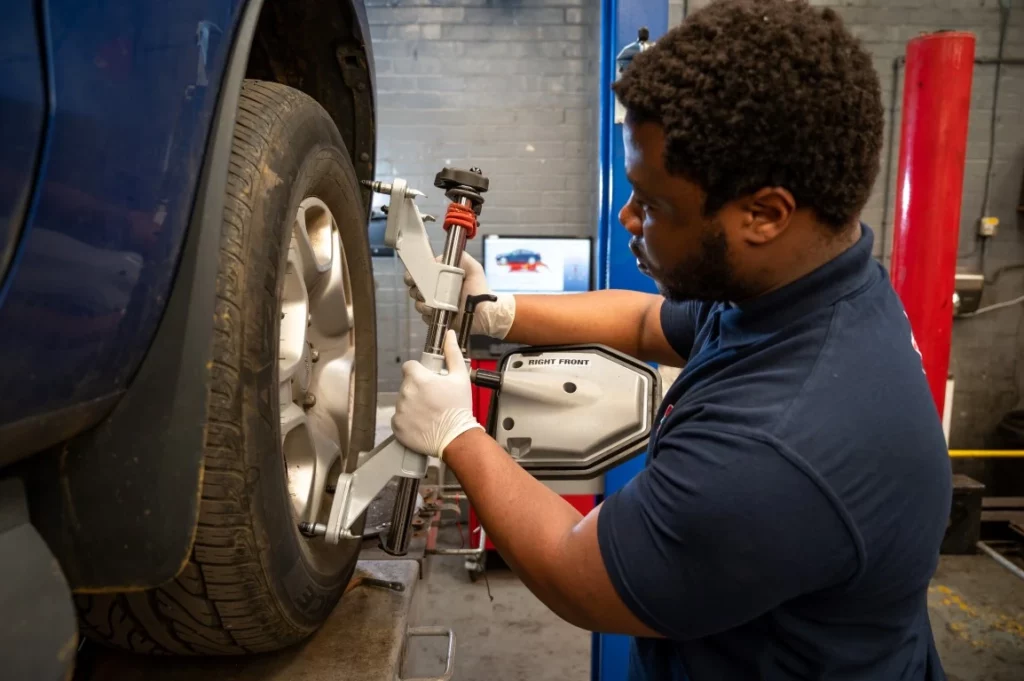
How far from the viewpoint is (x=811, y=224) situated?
87 cm

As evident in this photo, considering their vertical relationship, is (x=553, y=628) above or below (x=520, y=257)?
below

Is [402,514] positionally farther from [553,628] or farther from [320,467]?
[553,628]

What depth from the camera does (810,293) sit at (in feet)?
2.90

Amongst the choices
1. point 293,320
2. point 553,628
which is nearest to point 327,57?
point 293,320

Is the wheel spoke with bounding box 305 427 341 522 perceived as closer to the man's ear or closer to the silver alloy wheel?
the silver alloy wheel

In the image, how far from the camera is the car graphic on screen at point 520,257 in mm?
3982

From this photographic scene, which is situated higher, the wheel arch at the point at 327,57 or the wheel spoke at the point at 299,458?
the wheel arch at the point at 327,57

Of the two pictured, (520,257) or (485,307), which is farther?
(520,257)

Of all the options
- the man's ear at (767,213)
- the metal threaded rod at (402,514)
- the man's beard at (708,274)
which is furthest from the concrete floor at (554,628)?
the man's ear at (767,213)

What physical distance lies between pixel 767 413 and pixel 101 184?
0.73 meters

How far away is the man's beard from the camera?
34.9 inches

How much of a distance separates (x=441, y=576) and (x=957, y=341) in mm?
3512

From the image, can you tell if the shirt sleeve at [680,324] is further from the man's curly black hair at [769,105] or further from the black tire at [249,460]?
the black tire at [249,460]

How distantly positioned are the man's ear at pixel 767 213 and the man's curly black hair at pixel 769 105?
0.01 m
